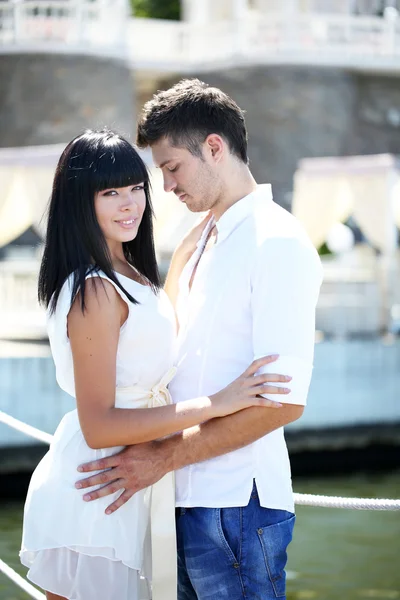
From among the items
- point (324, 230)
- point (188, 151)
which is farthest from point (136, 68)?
point (188, 151)

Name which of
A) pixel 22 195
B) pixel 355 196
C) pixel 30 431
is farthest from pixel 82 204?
pixel 355 196

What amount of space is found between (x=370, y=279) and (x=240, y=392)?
8.24m

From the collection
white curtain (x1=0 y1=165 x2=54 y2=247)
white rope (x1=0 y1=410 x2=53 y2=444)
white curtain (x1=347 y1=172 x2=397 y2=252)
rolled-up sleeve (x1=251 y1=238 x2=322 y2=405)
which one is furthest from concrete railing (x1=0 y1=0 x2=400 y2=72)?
rolled-up sleeve (x1=251 y1=238 x2=322 y2=405)

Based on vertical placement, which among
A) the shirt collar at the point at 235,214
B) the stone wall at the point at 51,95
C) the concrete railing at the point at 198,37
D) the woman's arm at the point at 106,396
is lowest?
the woman's arm at the point at 106,396

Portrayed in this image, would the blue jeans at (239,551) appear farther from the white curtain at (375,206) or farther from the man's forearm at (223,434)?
the white curtain at (375,206)

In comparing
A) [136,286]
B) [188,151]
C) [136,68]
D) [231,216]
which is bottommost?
[136,286]

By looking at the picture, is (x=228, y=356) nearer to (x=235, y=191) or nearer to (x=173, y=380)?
(x=173, y=380)

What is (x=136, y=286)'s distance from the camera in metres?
1.89

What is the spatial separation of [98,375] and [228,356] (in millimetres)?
242

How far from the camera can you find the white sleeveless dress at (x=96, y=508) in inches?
71.7

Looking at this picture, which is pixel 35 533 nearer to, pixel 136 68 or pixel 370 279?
pixel 370 279

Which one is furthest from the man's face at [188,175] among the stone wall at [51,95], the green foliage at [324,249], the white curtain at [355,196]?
the green foliage at [324,249]

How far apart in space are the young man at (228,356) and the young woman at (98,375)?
0.05 metres

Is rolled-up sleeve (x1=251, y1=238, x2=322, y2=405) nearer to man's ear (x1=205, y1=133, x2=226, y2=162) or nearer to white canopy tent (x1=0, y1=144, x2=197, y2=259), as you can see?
man's ear (x1=205, y1=133, x2=226, y2=162)
